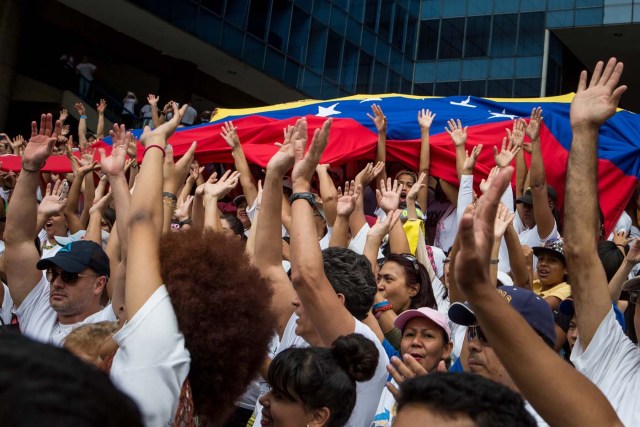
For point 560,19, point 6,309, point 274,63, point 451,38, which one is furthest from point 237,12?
point 6,309

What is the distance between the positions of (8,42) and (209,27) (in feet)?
16.7

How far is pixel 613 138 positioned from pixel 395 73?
70.9 feet

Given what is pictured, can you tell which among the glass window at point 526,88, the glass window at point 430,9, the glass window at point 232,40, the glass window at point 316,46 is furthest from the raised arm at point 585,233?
the glass window at point 430,9

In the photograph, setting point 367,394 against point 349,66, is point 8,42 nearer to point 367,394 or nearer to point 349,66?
point 349,66

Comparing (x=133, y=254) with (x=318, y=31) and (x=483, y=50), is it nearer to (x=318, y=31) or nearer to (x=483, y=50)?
(x=318, y=31)

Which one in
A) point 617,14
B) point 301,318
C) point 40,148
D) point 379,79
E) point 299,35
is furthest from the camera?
point 379,79

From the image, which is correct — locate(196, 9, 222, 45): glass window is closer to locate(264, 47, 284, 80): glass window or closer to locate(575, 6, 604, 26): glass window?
locate(264, 47, 284, 80): glass window

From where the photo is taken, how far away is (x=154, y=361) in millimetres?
1862

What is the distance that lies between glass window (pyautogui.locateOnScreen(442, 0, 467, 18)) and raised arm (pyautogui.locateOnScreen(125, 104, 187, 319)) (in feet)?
97.9

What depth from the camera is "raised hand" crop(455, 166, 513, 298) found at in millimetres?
1865

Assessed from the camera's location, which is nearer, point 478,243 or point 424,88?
point 478,243

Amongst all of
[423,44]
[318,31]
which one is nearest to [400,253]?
[318,31]

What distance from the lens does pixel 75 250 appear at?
4.05m

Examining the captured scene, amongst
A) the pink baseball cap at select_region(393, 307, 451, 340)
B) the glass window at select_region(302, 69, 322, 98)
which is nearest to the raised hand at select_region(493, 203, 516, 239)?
the pink baseball cap at select_region(393, 307, 451, 340)
